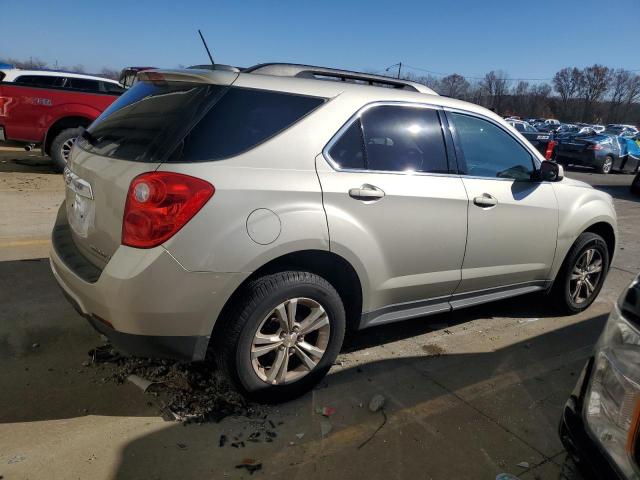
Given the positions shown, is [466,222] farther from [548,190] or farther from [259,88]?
[259,88]

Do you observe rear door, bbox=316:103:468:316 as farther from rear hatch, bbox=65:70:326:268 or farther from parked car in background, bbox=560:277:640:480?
parked car in background, bbox=560:277:640:480

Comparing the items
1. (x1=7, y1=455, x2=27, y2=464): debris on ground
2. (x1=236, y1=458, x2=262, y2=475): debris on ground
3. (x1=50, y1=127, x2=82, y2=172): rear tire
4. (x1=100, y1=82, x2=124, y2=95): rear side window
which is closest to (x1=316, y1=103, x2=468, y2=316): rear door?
(x1=236, y1=458, x2=262, y2=475): debris on ground

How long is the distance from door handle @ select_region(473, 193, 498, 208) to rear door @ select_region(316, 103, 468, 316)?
0.15m

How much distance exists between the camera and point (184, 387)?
2998 mm

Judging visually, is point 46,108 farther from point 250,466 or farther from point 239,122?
point 250,466

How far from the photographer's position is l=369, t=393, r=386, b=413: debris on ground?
116 inches

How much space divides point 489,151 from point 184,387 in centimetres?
264

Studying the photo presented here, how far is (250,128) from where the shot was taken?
2678 millimetres

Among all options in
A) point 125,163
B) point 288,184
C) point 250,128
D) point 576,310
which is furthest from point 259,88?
point 576,310

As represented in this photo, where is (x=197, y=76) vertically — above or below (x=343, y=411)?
above

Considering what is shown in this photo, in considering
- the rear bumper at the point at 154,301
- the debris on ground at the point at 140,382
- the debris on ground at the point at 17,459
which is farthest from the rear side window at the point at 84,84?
the debris on ground at the point at 17,459

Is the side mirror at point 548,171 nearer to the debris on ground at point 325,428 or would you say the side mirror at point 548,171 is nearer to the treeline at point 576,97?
the debris on ground at point 325,428

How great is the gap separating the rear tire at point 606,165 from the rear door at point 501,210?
54.4 ft

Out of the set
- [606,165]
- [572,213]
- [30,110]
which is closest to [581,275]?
[572,213]
